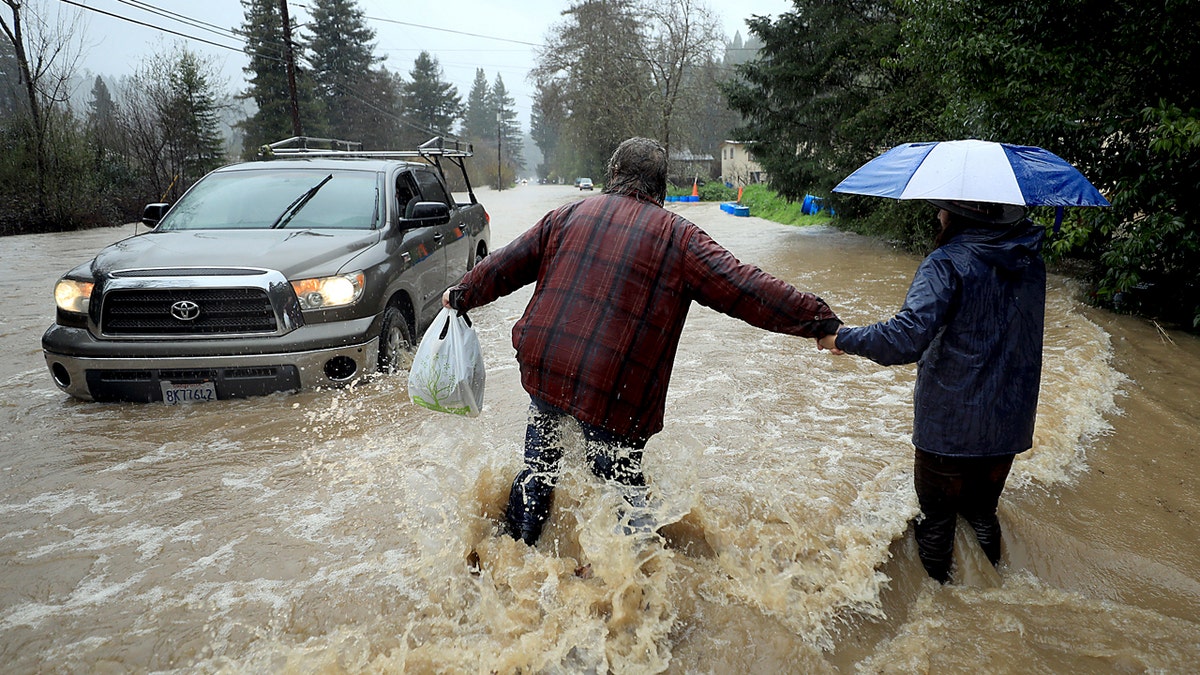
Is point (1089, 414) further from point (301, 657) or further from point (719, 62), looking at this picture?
point (719, 62)

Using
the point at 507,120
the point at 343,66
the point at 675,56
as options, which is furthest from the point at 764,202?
the point at 507,120

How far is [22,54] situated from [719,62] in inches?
1519

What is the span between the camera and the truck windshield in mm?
6074

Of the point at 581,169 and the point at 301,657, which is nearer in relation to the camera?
the point at 301,657

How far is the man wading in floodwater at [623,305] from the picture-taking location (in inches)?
104

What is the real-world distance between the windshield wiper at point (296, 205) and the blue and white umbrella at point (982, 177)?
463 centimetres

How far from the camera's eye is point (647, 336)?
2.67 m

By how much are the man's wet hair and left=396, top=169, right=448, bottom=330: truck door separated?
12.3 feet

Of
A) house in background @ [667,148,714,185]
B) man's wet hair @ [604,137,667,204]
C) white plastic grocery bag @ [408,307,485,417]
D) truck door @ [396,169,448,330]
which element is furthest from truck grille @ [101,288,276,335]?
house in background @ [667,148,714,185]

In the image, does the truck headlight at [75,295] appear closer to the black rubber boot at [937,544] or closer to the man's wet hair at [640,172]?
the man's wet hair at [640,172]

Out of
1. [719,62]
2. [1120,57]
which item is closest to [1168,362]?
[1120,57]

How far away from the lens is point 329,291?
5223 millimetres

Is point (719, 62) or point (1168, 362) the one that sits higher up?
point (719, 62)

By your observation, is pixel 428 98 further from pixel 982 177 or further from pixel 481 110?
pixel 982 177
